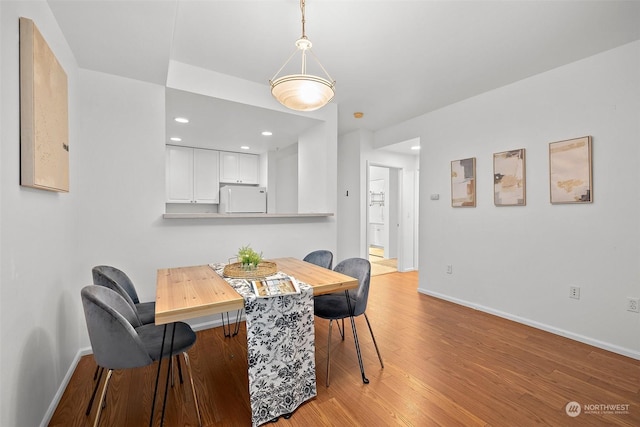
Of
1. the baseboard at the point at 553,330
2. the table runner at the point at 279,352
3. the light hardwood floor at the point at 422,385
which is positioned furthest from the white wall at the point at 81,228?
the baseboard at the point at 553,330

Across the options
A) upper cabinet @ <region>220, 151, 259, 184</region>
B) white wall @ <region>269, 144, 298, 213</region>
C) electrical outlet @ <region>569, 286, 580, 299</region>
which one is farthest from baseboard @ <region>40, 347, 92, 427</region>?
electrical outlet @ <region>569, 286, 580, 299</region>

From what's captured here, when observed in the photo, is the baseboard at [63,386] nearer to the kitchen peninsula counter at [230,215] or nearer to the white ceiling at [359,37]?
the kitchen peninsula counter at [230,215]

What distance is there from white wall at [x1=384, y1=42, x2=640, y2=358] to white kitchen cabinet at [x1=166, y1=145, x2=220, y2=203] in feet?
12.6

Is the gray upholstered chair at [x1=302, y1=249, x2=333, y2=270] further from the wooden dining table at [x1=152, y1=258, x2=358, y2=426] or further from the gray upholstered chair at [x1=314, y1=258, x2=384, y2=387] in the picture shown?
the wooden dining table at [x1=152, y1=258, x2=358, y2=426]

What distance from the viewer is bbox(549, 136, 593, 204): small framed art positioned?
2.46m

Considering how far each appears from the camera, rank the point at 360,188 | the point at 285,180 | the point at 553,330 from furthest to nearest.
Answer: the point at 285,180
the point at 360,188
the point at 553,330

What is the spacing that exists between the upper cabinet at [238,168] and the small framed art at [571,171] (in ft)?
15.2

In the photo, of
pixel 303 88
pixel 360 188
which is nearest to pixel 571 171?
pixel 303 88

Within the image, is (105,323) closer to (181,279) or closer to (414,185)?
(181,279)

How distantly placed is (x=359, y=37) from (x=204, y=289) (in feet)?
7.11

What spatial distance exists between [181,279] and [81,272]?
3.47 ft

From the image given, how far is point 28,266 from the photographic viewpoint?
1.34 meters

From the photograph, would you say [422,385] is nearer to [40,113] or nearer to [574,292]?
[574,292]

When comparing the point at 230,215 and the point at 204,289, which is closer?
the point at 204,289
